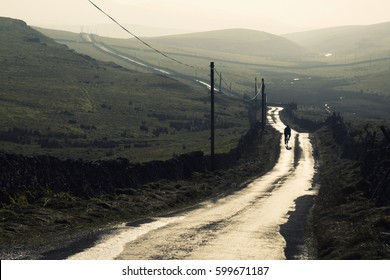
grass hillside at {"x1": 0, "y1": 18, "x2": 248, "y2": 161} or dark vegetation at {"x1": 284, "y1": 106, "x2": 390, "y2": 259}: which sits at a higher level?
dark vegetation at {"x1": 284, "y1": 106, "x2": 390, "y2": 259}

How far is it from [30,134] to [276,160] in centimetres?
5209

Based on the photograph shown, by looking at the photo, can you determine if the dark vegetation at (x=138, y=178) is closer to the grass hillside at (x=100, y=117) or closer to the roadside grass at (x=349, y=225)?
the roadside grass at (x=349, y=225)

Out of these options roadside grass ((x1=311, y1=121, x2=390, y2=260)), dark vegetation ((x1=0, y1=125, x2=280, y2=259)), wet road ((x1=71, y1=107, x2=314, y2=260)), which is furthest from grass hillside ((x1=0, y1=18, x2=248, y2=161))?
roadside grass ((x1=311, y1=121, x2=390, y2=260))

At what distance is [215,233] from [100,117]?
118m

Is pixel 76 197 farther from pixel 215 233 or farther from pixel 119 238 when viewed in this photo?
pixel 119 238

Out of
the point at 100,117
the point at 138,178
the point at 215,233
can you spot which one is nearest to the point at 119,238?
the point at 215,233

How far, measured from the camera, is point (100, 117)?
14138 cm

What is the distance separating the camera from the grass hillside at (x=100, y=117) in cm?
10188

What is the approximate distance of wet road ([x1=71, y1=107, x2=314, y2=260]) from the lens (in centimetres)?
2053

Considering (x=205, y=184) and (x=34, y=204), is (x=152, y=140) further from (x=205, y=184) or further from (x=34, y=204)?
(x=34, y=204)

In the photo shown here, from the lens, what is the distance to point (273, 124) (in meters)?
134

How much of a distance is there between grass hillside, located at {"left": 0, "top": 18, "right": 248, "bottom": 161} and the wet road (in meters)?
49.9

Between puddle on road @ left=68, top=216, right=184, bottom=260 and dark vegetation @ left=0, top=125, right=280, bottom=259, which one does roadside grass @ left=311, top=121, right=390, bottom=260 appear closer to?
puddle on road @ left=68, top=216, right=184, bottom=260
